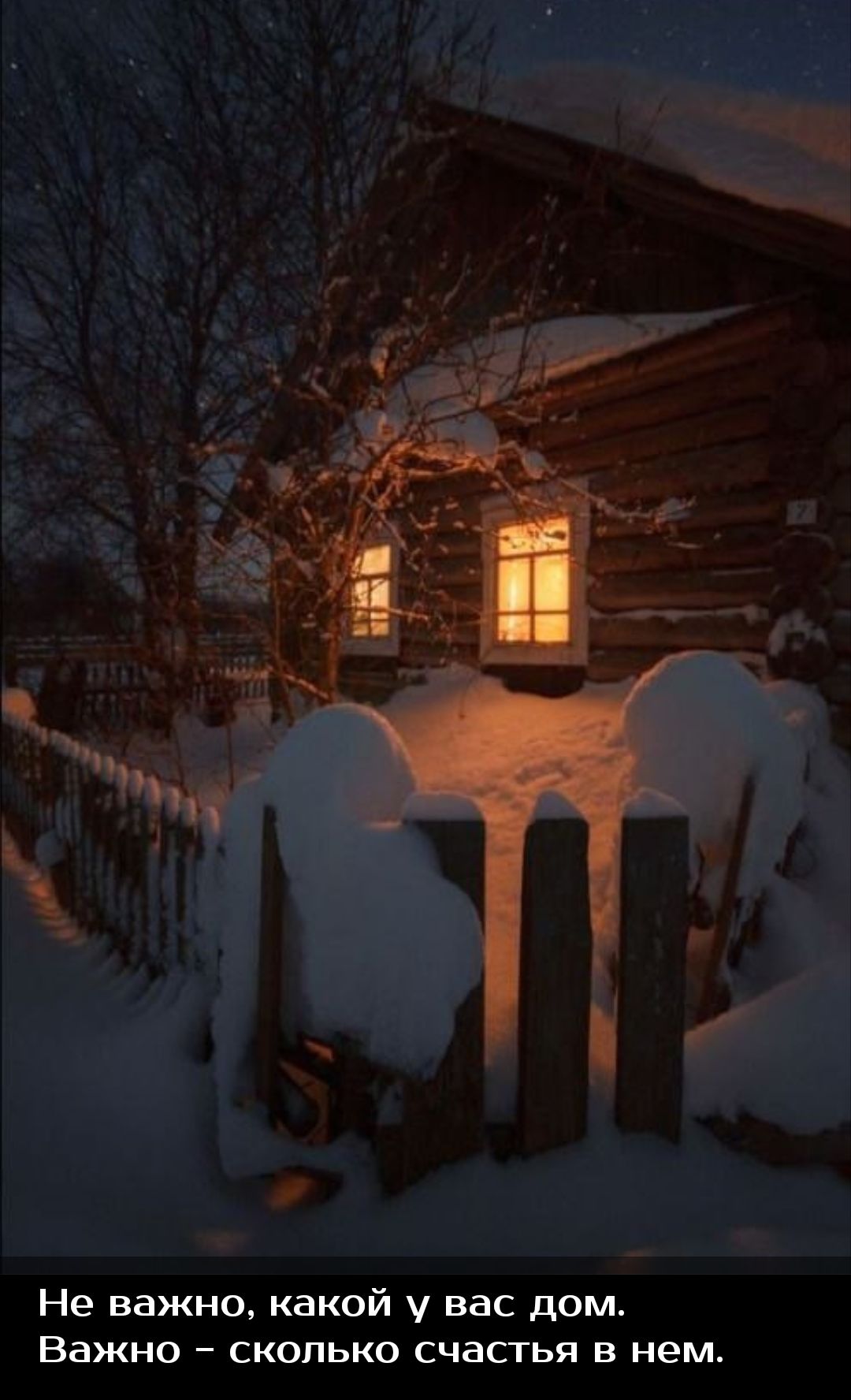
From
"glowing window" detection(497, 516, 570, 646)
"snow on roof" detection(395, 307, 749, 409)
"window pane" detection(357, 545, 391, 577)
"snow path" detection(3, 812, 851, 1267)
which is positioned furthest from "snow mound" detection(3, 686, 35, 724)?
"snow path" detection(3, 812, 851, 1267)

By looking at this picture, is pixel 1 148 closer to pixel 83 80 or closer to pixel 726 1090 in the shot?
pixel 83 80

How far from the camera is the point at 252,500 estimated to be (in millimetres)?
9031

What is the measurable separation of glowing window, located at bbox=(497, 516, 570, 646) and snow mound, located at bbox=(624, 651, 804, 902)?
4067 millimetres

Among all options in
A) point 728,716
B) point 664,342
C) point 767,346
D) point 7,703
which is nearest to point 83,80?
point 7,703

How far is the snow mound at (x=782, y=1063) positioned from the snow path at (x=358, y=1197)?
0.47 ft

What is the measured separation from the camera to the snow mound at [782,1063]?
2818 millimetres

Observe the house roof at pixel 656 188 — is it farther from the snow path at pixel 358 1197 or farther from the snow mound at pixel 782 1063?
the snow path at pixel 358 1197

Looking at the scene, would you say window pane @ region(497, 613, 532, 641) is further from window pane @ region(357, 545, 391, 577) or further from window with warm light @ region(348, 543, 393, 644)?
window pane @ region(357, 545, 391, 577)

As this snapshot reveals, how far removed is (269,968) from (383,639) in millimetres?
7527

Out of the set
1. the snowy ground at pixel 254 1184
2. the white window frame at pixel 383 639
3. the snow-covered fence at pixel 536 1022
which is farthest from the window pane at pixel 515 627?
the snow-covered fence at pixel 536 1022

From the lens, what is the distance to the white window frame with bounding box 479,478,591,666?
7.90 m

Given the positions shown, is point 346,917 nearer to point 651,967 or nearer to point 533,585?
point 651,967
